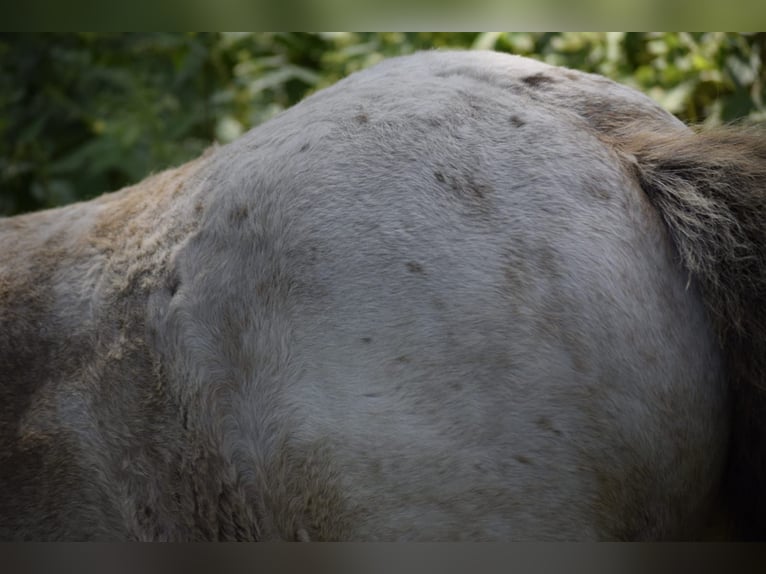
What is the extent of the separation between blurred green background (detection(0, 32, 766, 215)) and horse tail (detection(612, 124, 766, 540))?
197cm

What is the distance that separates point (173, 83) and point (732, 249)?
10.9ft

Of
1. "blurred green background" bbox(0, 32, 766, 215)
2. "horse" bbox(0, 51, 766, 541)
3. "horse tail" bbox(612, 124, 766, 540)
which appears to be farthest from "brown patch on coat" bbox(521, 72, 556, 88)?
"blurred green background" bbox(0, 32, 766, 215)

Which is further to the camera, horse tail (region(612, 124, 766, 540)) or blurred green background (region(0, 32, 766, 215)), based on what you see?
blurred green background (region(0, 32, 766, 215))

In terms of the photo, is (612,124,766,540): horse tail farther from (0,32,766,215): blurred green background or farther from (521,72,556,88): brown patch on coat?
(0,32,766,215): blurred green background

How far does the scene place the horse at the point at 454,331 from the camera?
52.6 inches

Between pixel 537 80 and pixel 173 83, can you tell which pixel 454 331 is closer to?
pixel 537 80

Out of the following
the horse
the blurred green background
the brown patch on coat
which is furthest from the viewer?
the blurred green background

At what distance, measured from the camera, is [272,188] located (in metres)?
1.54

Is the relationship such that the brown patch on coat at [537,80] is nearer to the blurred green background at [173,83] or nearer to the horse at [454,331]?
the horse at [454,331]

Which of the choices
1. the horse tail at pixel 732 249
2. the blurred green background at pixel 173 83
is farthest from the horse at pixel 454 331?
the blurred green background at pixel 173 83

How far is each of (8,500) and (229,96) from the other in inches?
105

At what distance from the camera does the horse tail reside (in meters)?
1.34

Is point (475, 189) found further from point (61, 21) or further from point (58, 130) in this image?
point (58, 130)

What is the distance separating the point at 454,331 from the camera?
4.42 feet
